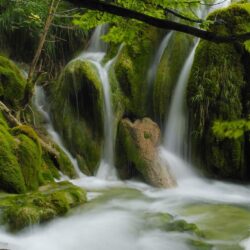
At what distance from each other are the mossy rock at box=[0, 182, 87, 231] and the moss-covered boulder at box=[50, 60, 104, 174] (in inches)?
130

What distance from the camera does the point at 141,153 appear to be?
9.13 m

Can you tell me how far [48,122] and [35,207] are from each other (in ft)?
18.4

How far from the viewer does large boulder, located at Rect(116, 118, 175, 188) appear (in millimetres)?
8689

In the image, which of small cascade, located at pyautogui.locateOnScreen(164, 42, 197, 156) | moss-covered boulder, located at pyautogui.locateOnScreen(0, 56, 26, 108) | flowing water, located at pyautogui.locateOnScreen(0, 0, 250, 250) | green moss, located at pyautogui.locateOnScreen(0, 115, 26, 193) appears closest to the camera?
flowing water, located at pyautogui.locateOnScreen(0, 0, 250, 250)

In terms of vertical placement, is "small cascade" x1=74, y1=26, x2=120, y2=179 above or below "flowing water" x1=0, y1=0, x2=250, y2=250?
above

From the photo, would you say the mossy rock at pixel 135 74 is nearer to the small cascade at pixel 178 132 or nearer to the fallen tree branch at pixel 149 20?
the small cascade at pixel 178 132

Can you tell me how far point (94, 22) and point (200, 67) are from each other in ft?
21.7

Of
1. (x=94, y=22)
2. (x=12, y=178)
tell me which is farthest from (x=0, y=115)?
(x=94, y=22)

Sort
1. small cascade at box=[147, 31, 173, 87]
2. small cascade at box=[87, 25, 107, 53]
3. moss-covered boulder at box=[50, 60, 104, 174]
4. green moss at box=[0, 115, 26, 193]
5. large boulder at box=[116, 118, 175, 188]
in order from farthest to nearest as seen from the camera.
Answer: small cascade at box=[87, 25, 107, 53]
small cascade at box=[147, 31, 173, 87]
moss-covered boulder at box=[50, 60, 104, 174]
large boulder at box=[116, 118, 175, 188]
green moss at box=[0, 115, 26, 193]

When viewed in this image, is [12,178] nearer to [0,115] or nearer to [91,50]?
[0,115]

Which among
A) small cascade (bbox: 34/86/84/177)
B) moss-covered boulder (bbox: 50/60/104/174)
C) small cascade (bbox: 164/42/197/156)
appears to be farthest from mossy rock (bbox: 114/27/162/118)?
small cascade (bbox: 34/86/84/177)

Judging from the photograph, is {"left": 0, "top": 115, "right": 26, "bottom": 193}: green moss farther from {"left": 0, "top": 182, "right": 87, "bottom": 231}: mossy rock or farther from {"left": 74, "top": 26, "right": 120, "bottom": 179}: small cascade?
{"left": 74, "top": 26, "right": 120, "bottom": 179}: small cascade

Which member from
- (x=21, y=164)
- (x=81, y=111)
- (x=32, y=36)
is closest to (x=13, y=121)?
(x=81, y=111)

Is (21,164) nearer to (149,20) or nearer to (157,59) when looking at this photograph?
(157,59)
